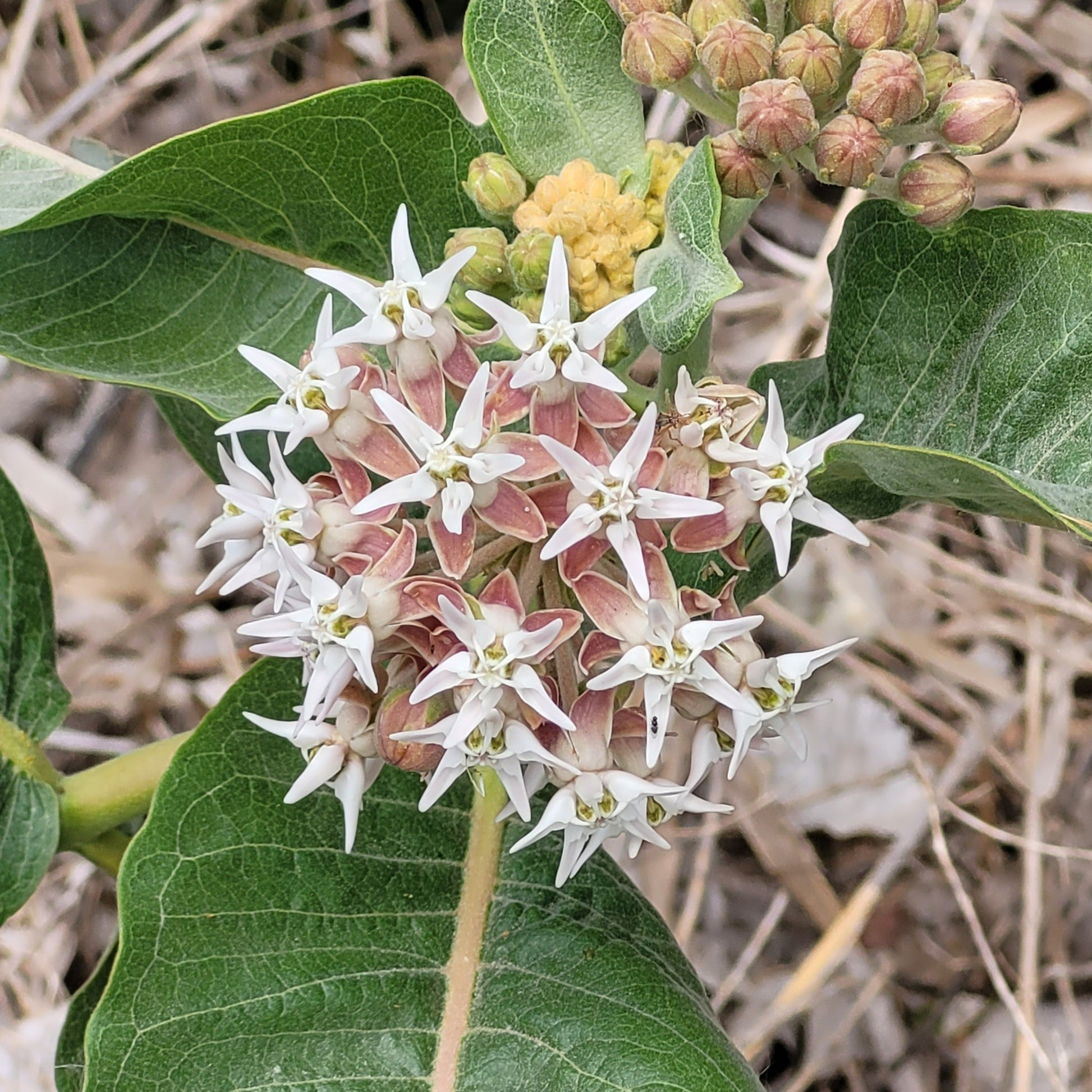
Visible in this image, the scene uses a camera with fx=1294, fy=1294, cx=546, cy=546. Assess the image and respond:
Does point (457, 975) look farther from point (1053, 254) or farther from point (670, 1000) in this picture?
point (1053, 254)

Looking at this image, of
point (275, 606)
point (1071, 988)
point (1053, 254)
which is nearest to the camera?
point (275, 606)

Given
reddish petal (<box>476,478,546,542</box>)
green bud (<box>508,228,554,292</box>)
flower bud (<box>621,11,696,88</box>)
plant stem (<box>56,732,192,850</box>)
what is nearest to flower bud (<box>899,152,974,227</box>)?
flower bud (<box>621,11,696,88</box>)

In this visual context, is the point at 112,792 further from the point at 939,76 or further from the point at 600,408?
the point at 939,76

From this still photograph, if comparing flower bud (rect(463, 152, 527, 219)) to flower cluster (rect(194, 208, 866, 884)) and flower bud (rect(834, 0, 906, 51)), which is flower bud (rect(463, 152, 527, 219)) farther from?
flower bud (rect(834, 0, 906, 51))

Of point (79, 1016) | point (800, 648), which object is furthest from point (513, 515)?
point (800, 648)

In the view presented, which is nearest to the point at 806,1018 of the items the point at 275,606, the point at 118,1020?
the point at 118,1020

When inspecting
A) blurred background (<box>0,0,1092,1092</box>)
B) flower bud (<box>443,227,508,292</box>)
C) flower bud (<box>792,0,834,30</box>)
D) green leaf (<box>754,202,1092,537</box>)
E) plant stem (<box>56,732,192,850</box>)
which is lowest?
blurred background (<box>0,0,1092,1092</box>)

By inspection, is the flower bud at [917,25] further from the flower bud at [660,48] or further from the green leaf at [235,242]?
the green leaf at [235,242]
